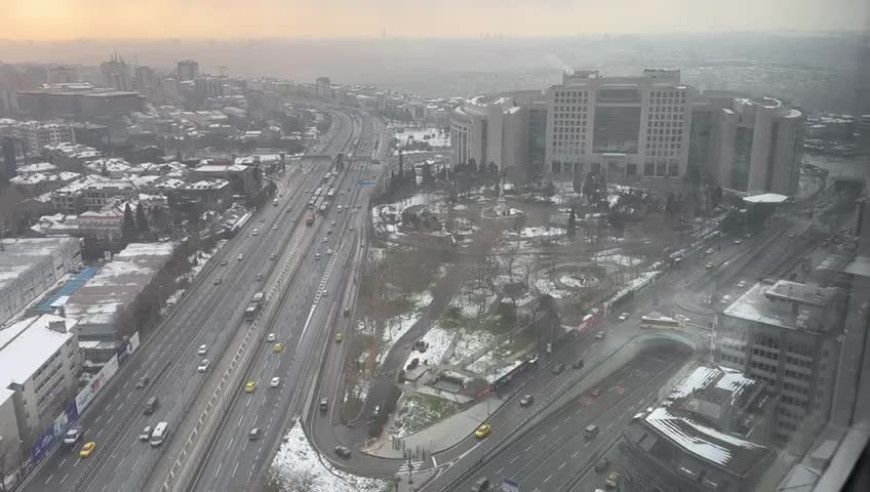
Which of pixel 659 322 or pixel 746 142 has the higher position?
pixel 746 142

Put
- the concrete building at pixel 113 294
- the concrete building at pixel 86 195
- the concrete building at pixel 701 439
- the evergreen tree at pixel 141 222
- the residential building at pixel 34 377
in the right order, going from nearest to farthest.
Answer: the concrete building at pixel 701 439 < the residential building at pixel 34 377 < the concrete building at pixel 113 294 < the evergreen tree at pixel 141 222 < the concrete building at pixel 86 195

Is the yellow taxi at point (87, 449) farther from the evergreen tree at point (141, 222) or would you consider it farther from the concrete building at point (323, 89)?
the concrete building at point (323, 89)

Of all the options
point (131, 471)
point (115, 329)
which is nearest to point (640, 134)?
point (115, 329)

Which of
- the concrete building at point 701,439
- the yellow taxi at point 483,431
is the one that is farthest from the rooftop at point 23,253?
the concrete building at point 701,439

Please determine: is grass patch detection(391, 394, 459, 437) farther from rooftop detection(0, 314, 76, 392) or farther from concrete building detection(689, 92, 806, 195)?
concrete building detection(689, 92, 806, 195)

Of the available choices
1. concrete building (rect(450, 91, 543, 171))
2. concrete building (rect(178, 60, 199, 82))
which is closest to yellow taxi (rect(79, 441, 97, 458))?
concrete building (rect(450, 91, 543, 171))

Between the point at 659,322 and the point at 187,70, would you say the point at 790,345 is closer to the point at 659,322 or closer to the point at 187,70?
the point at 659,322

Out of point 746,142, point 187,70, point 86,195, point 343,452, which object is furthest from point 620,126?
point 187,70
